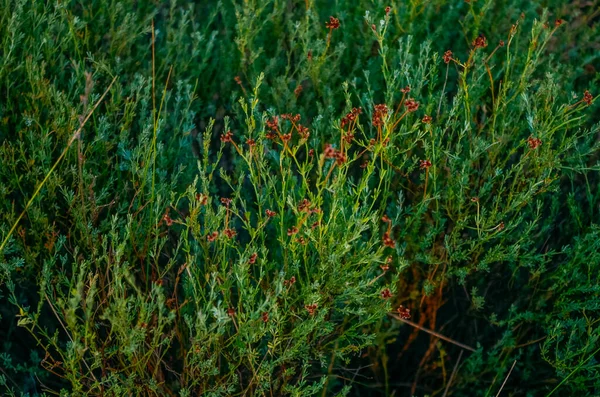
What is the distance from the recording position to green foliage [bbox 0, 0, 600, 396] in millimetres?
1996

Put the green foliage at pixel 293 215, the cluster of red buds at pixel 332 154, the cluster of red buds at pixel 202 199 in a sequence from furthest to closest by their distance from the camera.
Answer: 1. the green foliage at pixel 293 215
2. the cluster of red buds at pixel 202 199
3. the cluster of red buds at pixel 332 154

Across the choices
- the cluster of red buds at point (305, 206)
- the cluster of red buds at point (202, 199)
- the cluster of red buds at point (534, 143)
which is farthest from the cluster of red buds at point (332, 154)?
the cluster of red buds at point (534, 143)

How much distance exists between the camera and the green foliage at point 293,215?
6.55 ft

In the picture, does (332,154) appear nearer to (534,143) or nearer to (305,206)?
(305,206)

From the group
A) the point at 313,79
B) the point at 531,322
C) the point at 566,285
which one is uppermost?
the point at 313,79

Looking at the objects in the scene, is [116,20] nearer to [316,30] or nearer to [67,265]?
[316,30]

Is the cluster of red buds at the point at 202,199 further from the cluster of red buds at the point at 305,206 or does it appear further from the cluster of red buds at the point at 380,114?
the cluster of red buds at the point at 380,114

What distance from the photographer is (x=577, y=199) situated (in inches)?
105

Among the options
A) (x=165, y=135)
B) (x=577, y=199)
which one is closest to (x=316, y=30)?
(x=165, y=135)

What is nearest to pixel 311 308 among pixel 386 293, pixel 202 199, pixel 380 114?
pixel 386 293

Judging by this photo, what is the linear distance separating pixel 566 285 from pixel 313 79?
3.68 ft

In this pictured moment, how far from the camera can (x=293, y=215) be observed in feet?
7.89

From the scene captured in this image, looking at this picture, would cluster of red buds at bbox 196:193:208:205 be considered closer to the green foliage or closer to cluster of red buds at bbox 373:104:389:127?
the green foliage

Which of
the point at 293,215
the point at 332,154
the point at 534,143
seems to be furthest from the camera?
the point at 293,215
